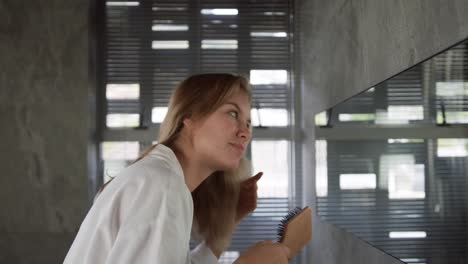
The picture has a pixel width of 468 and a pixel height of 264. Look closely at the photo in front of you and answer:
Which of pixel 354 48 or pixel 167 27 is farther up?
pixel 167 27

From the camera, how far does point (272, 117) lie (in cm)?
422

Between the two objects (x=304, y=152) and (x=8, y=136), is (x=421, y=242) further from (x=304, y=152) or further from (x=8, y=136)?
(x=8, y=136)

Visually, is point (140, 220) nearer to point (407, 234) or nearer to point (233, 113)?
point (233, 113)

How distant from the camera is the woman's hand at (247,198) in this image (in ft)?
4.12

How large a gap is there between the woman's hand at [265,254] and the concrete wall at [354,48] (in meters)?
0.67

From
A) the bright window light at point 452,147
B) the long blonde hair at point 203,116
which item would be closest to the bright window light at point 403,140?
the bright window light at point 452,147

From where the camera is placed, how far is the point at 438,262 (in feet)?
4.56

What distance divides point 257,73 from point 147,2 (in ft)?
3.42

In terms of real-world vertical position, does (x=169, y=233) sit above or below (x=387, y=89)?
below

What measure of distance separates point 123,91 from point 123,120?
0.75ft

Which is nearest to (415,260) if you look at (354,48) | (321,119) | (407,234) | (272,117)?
(407,234)

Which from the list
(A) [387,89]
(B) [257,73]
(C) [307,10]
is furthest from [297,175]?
(A) [387,89]

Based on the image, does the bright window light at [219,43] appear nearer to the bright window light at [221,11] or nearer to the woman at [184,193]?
the bright window light at [221,11]

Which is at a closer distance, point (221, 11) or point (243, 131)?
point (243, 131)
